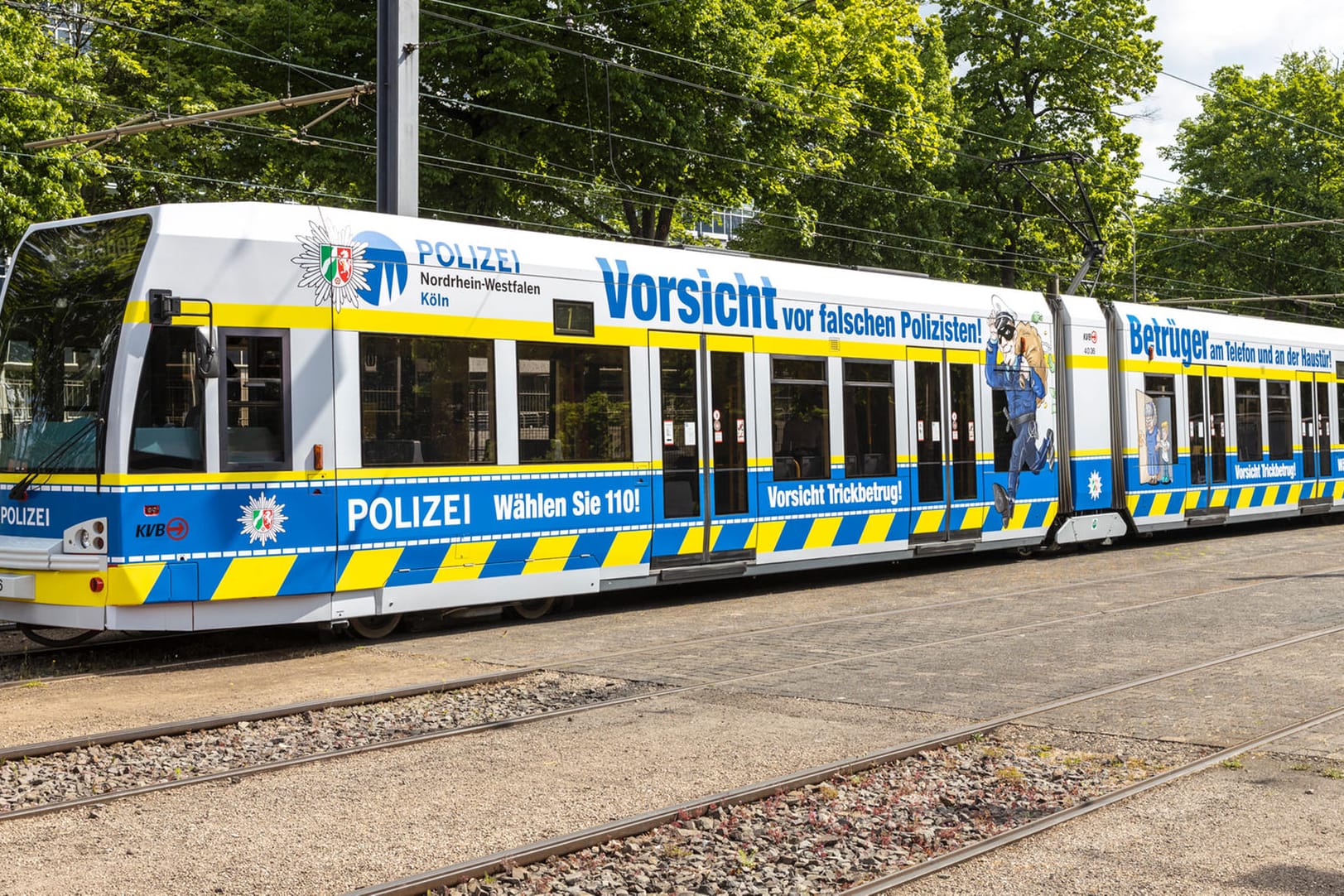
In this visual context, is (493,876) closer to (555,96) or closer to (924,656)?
A: (924,656)

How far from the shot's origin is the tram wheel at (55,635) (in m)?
11.0

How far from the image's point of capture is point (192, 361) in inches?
400

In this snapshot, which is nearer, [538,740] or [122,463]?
[538,740]

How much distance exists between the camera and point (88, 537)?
32.4 feet

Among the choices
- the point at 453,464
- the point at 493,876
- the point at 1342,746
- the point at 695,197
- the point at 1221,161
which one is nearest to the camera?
the point at 493,876

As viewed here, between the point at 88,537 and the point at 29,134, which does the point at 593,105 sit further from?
the point at 88,537

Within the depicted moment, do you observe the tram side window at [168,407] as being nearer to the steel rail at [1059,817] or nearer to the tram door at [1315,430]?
the steel rail at [1059,817]

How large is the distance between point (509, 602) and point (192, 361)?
353 cm

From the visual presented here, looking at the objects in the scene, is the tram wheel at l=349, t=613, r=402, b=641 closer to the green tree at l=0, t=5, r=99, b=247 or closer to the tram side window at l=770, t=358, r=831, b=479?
the tram side window at l=770, t=358, r=831, b=479

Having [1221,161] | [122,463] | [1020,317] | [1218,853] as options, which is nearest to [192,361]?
[122,463]

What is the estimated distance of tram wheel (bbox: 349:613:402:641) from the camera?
11.6 metres

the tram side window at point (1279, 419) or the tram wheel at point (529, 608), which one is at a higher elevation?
the tram side window at point (1279, 419)

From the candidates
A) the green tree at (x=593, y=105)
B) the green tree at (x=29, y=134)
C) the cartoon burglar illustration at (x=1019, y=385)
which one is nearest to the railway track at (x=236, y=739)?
the cartoon burglar illustration at (x=1019, y=385)

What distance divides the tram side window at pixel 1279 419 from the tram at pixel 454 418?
23.2 feet
